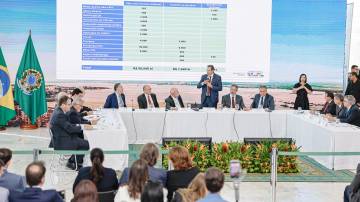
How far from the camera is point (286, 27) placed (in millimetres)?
13906

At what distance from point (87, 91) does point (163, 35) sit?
2.24 metres

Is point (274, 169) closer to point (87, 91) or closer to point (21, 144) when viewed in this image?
point (21, 144)

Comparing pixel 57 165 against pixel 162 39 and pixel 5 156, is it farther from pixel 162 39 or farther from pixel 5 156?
pixel 162 39

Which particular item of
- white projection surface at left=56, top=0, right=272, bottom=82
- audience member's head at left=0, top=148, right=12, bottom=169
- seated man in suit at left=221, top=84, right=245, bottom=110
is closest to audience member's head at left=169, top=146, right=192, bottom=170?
audience member's head at left=0, top=148, right=12, bottom=169

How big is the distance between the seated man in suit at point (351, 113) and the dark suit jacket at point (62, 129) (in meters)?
4.34

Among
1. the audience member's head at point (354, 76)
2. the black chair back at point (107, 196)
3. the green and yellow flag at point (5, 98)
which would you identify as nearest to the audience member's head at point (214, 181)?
the black chair back at point (107, 196)

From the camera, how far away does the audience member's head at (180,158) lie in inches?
199

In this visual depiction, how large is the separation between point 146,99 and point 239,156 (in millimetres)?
3742

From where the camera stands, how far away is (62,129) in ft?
27.8

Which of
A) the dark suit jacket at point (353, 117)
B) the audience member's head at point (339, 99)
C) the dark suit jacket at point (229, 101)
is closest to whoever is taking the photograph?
the dark suit jacket at point (353, 117)

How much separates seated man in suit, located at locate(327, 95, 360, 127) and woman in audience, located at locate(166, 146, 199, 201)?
521 cm

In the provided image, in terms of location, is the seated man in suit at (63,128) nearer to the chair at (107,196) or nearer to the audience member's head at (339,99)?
the chair at (107,196)

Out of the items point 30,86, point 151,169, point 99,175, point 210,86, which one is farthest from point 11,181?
point 30,86

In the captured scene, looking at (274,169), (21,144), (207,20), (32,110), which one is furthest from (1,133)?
(274,169)
